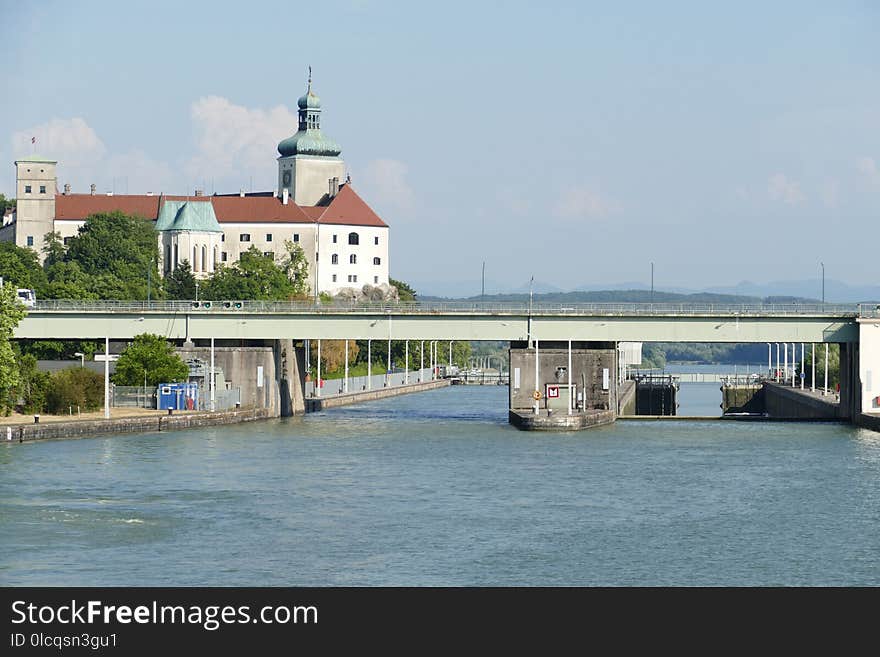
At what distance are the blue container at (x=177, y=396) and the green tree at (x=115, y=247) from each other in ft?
237

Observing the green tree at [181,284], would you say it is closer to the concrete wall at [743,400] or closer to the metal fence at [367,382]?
the metal fence at [367,382]

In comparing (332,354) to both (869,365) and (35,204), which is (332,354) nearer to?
(35,204)

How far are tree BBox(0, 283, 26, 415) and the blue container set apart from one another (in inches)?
363

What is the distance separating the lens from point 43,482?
62875 mm

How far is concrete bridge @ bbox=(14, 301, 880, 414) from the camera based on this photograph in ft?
317

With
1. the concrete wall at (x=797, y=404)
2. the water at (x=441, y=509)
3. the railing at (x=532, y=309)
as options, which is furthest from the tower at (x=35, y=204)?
the water at (x=441, y=509)

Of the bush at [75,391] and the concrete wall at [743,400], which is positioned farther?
the concrete wall at [743,400]

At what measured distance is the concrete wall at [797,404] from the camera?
107m

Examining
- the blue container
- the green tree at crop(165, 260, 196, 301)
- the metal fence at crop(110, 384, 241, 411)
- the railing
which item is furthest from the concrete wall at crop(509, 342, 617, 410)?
the green tree at crop(165, 260, 196, 301)
